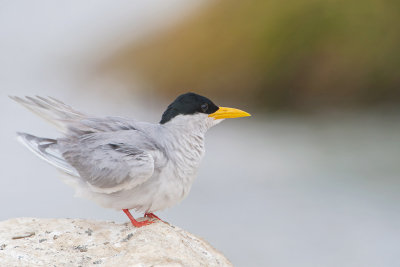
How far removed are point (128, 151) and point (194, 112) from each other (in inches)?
15.7

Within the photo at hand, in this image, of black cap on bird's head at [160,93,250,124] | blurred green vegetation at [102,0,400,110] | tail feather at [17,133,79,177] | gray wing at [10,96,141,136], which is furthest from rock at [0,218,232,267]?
blurred green vegetation at [102,0,400,110]

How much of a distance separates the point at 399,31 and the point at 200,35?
95.5 inches

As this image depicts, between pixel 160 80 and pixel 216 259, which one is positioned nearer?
pixel 216 259

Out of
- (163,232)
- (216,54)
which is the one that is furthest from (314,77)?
(163,232)

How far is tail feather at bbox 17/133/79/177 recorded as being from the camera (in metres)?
2.52

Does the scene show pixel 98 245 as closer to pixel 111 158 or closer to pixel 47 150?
pixel 111 158

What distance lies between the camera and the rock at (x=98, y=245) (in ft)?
→ 6.66

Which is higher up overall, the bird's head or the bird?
the bird's head

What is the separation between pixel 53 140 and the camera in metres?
→ 2.60

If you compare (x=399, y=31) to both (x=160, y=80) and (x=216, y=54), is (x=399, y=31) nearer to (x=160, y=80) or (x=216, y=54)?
(x=216, y=54)

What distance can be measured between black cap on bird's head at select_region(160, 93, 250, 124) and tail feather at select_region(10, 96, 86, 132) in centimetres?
46

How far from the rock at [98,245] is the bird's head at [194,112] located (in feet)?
1.76

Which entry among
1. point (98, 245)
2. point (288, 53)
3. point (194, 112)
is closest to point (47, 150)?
point (98, 245)

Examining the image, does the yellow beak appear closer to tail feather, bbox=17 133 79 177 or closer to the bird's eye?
the bird's eye
